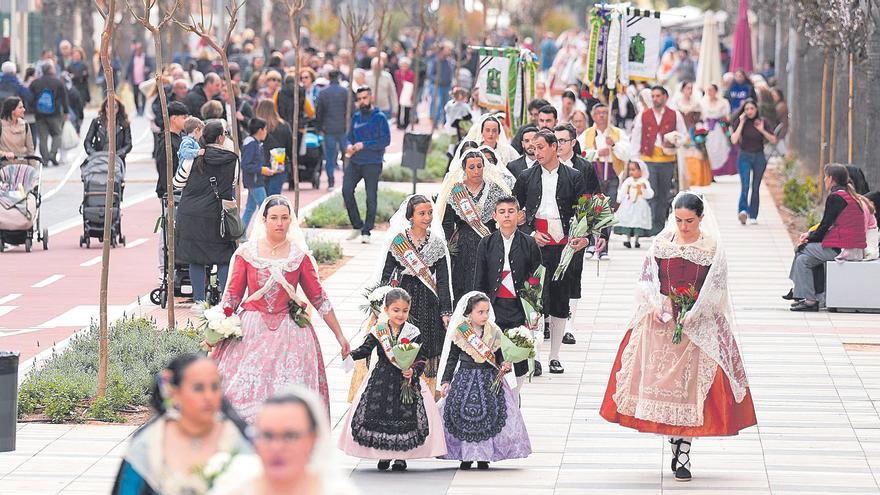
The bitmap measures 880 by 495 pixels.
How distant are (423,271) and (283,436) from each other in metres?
6.49

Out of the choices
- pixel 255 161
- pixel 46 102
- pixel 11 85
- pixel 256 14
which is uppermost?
pixel 256 14

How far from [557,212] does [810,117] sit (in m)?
17.0

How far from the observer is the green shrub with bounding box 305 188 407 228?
77.3ft

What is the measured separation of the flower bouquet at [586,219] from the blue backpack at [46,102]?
19311mm

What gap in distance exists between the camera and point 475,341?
34.0 ft

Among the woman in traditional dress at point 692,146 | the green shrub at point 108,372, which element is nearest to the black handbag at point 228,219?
the green shrub at point 108,372

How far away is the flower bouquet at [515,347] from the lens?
Result: 1034 centimetres

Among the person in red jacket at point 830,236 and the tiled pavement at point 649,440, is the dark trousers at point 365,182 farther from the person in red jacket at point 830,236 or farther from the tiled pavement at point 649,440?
the person in red jacket at point 830,236

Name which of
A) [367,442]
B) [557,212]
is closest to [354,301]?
[557,212]

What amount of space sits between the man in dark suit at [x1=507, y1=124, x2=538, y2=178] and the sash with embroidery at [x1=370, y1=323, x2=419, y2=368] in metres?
4.26

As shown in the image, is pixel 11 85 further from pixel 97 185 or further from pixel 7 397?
pixel 7 397

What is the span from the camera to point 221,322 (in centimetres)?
991

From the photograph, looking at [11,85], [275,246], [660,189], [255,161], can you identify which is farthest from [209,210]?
[11,85]

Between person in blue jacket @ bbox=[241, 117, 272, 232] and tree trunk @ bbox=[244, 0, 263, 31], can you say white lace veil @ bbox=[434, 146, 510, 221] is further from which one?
tree trunk @ bbox=[244, 0, 263, 31]
